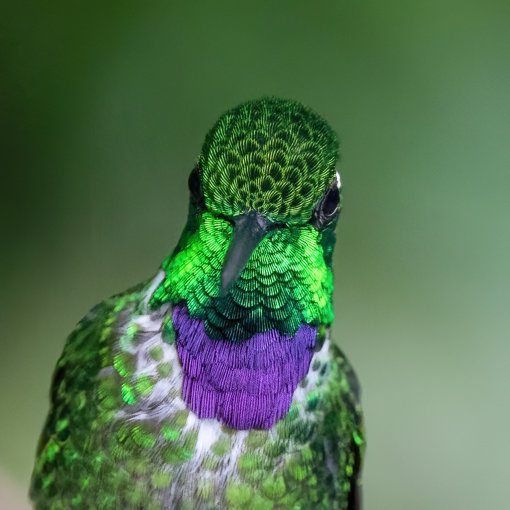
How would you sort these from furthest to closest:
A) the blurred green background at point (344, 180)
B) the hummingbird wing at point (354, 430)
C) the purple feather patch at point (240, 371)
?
the blurred green background at point (344, 180), the hummingbird wing at point (354, 430), the purple feather patch at point (240, 371)

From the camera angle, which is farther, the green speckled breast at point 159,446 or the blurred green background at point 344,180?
the blurred green background at point 344,180

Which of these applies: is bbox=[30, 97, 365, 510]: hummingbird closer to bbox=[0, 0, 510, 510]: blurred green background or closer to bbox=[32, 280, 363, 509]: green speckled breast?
bbox=[32, 280, 363, 509]: green speckled breast

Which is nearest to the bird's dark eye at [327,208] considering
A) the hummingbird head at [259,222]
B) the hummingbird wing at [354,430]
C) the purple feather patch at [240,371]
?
the hummingbird head at [259,222]

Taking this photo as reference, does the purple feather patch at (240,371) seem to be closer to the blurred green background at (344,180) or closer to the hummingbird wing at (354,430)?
the hummingbird wing at (354,430)

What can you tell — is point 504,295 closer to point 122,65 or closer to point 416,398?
point 416,398

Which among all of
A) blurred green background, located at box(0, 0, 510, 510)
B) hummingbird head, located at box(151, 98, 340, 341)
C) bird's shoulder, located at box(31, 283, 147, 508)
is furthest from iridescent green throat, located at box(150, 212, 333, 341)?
blurred green background, located at box(0, 0, 510, 510)

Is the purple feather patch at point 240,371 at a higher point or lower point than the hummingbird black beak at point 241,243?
lower

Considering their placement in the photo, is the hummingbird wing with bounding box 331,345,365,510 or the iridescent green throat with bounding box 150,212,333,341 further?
the hummingbird wing with bounding box 331,345,365,510
